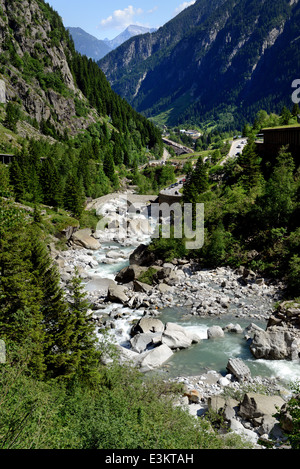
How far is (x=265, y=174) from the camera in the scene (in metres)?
52.8

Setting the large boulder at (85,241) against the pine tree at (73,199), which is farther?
the pine tree at (73,199)

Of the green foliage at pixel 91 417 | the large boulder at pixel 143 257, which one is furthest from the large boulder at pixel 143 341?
the large boulder at pixel 143 257

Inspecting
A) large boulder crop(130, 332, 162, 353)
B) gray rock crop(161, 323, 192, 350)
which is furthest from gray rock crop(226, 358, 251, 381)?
large boulder crop(130, 332, 162, 353)

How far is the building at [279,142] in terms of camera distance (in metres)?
47.3

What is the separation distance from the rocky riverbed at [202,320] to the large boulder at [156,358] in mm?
62

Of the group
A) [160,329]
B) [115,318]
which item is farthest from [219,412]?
[115,318]

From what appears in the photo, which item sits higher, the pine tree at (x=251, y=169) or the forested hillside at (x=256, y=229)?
the pine tree at (x=251, y=169)

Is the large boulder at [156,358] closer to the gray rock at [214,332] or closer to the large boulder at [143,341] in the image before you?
the large boulder at [143,341]

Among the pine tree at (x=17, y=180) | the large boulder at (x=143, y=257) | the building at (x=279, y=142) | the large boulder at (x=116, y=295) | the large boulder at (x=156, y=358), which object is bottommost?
the large boulder at (x=156, y=358)

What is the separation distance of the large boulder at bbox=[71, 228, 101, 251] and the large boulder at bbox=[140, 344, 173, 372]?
32519 millimetres

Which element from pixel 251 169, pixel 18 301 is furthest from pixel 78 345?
pixel 251 169

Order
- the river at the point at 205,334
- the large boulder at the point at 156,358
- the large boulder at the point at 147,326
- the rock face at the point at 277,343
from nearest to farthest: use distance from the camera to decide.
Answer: the river at the point at 205,334 → the large boulder at the point at 156,358 → the rock face at the point at 277,343 → the large boulder at the point at 147,326

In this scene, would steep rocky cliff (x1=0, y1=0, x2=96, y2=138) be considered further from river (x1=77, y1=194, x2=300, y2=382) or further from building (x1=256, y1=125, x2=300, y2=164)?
river (x1=77, y1=194, x2=300, y2=382)
